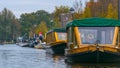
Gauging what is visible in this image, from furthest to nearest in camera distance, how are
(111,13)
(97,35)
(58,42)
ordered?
(111,13), (58,42), (97,35)

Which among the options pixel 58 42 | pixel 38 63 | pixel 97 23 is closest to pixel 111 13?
pixel 58 42

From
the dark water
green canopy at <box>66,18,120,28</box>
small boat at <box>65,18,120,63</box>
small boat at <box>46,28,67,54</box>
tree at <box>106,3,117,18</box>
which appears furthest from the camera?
tree at <box>106,3,117,18</box>

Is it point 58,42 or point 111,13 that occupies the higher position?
point 111,13

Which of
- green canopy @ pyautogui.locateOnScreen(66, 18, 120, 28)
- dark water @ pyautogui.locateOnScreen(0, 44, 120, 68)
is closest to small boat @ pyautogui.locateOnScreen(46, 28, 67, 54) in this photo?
dark water @ pyautogui.locateOnScreen(0, 44, 120, 68)

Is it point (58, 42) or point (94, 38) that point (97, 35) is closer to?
point (94, 38)

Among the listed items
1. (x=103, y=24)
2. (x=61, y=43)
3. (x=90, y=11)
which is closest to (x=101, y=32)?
(x=103, y=24)

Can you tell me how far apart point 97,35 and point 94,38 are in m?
0.25

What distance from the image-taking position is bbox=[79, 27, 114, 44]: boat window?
3143 cm

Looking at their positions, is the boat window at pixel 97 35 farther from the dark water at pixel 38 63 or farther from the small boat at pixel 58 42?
the small boat at pixel 58 42

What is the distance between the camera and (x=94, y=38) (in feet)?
103

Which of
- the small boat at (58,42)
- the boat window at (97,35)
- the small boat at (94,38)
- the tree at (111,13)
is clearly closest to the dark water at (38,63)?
the small boat at (94,38)

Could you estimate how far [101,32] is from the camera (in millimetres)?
31516

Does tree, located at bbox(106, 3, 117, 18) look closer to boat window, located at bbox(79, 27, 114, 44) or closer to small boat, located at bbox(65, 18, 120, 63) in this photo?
small boat, located at bbox(65, 18, 120, 63)

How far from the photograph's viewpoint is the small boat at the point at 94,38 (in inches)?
1214
